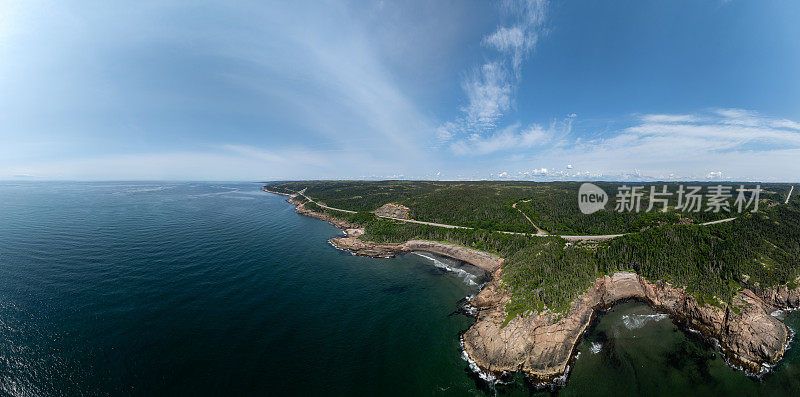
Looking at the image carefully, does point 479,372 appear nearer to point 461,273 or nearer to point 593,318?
point 593,318

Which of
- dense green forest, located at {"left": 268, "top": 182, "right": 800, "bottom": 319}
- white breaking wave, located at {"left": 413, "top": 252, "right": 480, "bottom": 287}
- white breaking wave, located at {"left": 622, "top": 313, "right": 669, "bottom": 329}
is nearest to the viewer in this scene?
white breaking wave, located at {"left": 622, "top": 313, "right": 669, "bottom": 329}

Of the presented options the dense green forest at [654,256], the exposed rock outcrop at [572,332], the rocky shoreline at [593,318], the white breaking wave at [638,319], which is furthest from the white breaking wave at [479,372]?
the white breaking wave at [638,319]

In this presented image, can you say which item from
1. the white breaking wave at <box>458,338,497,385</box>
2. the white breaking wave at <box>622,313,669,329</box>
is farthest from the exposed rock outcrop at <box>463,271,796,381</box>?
the white breaking wave at <box>622,313,669,329</box>

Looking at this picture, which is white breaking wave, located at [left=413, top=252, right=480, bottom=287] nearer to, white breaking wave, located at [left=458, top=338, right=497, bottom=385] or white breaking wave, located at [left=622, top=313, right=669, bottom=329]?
white breaking wave, located at [left=458, top=338, right=497, bottom=385]

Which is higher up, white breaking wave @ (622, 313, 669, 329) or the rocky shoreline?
the rocky shoreline

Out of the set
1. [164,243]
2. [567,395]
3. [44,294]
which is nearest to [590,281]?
[567,395]

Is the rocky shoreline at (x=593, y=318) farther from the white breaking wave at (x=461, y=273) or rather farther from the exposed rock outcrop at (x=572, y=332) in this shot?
the white breaking wave at (x=461, y=273)
